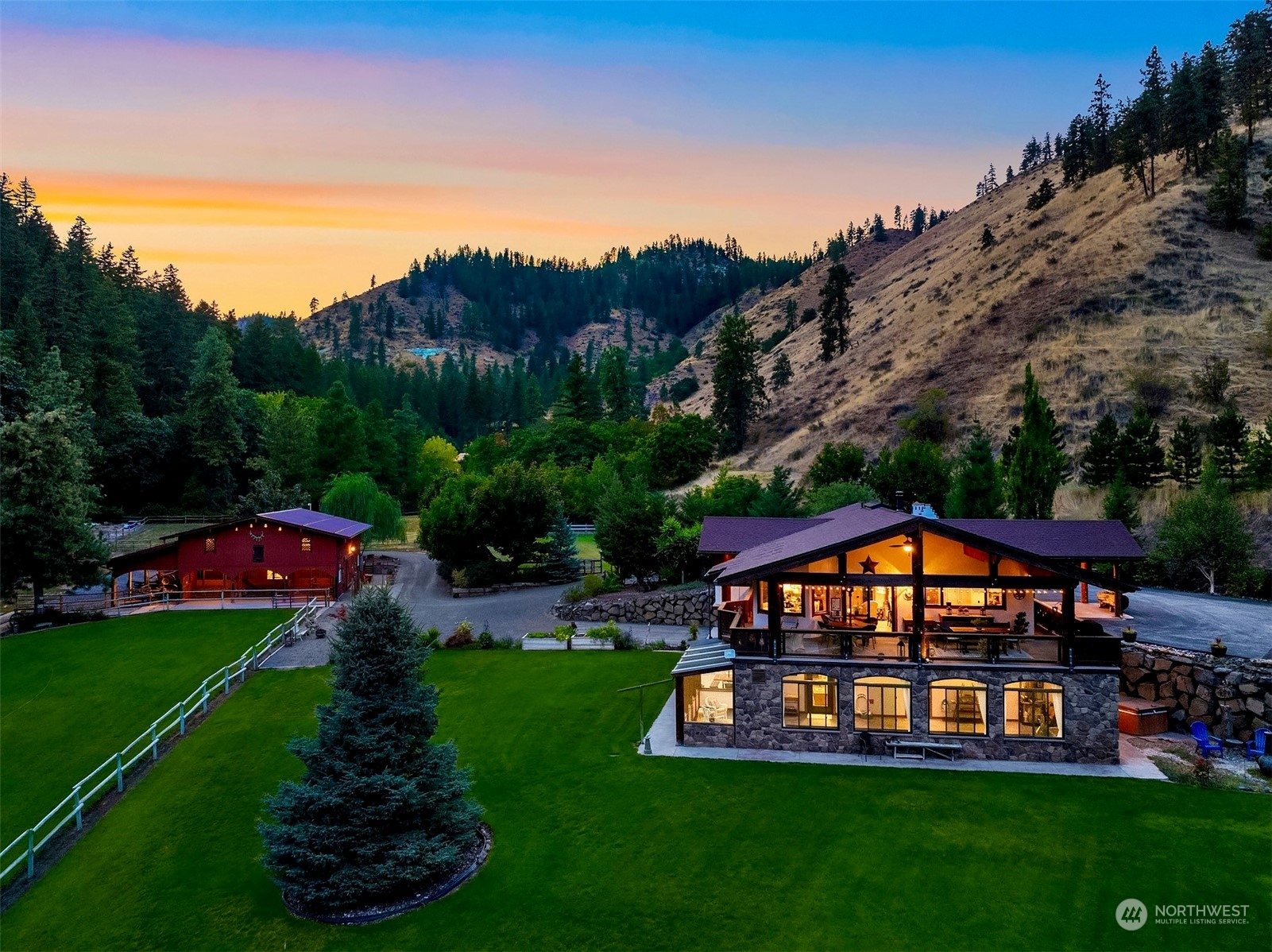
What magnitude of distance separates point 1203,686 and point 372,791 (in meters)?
20.1

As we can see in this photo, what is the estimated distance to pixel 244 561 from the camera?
4003 centimetres

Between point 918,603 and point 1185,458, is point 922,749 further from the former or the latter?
point 1185,458

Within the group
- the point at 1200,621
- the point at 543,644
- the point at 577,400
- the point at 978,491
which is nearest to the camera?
the point at 1200,621

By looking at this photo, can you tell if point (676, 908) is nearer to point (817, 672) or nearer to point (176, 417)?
point (817, 672)

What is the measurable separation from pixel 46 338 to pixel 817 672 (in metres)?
66.5

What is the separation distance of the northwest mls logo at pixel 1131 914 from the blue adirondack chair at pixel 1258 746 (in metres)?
8.13

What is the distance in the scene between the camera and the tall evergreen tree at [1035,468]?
37.6 meters

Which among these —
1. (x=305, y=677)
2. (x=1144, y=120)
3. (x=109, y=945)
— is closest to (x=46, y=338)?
(x=305, y=677)

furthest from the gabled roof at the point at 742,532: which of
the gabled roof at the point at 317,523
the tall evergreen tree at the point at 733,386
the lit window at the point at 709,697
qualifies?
the tall evergreen tree at the point at 733,386

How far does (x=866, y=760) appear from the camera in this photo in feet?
63.4

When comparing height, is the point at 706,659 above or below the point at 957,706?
above

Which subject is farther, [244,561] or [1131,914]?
[244,561]

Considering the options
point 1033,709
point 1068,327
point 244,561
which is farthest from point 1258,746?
point 1068,327

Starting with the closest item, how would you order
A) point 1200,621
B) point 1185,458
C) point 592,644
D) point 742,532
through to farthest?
point 1200,621
point 742,532
point 592,644
point 1185,458
